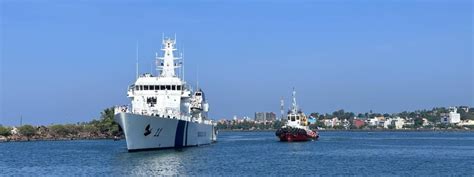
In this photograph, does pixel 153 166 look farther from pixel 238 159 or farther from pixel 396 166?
pixel 396 166

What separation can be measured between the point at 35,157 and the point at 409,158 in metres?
33.0

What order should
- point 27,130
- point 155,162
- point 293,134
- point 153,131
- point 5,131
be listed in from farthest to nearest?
point 27,130 → point 5,131 → point 293,134 → point 153,131 → point 155,162

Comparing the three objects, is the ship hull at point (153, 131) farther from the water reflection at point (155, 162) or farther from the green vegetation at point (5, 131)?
the green vegetation at point (5, 131)

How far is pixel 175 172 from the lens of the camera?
2090 inches

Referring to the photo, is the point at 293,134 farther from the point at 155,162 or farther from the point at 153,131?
the point at 155,162

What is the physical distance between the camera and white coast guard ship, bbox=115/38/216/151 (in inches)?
2613

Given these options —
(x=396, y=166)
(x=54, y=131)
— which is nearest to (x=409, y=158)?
(x=396, y=166)

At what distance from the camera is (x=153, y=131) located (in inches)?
2677

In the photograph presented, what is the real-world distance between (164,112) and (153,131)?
26.0 ft

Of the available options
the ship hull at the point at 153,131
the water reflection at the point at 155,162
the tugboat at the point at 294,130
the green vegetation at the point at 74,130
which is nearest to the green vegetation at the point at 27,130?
the green vegetation at the point at 74,130

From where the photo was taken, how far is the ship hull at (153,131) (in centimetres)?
6531

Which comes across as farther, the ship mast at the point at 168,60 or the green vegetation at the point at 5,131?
the green vegetation at the point at 5,131

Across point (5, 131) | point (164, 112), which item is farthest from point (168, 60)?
point (5, 131)

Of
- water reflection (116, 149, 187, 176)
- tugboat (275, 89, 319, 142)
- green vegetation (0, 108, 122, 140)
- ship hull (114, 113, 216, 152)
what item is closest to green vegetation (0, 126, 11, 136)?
green vegetation (0, 108, 122, 140)
